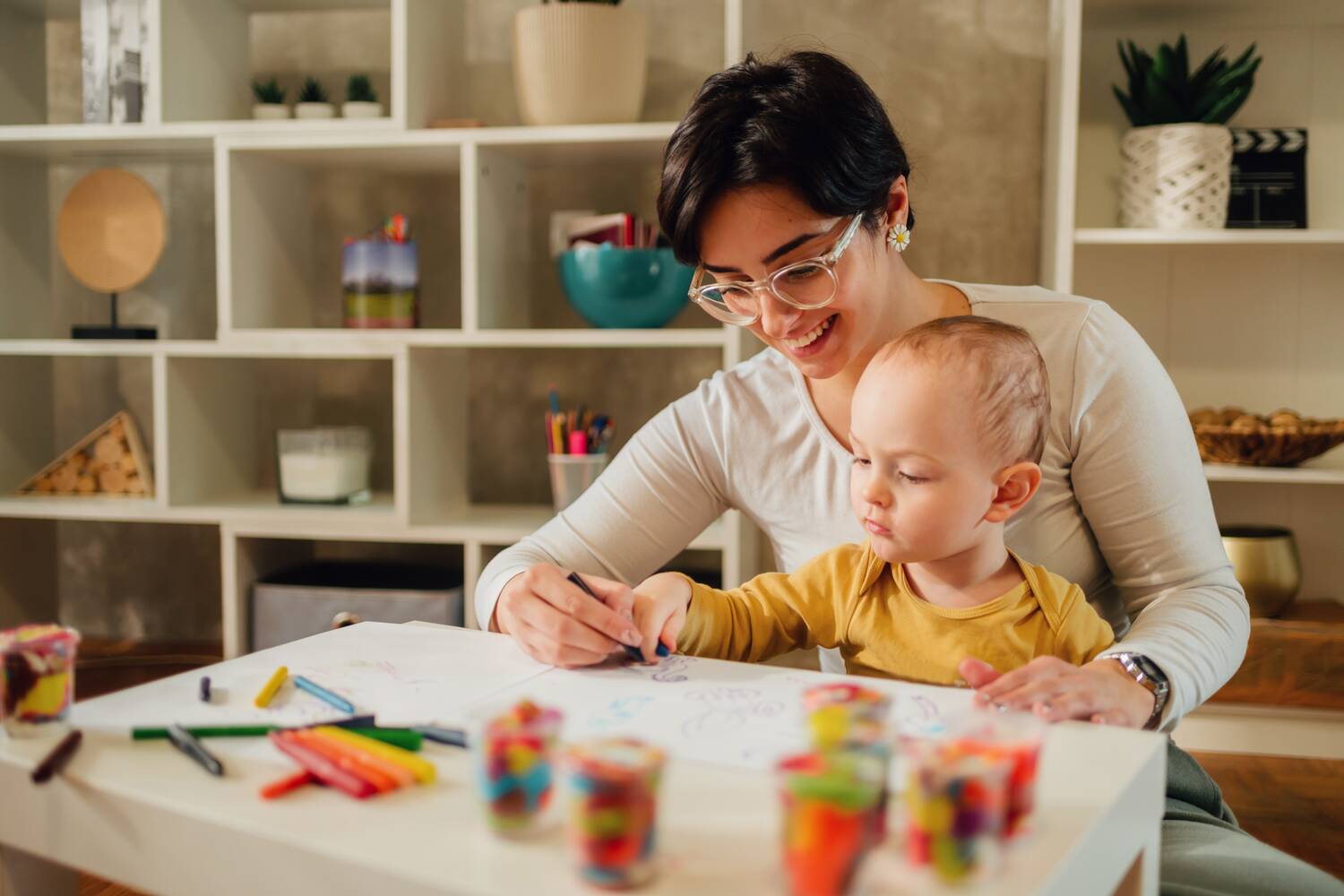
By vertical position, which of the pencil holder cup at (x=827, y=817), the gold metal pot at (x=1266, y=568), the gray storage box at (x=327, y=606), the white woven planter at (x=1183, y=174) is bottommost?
the gray storage box at (x=327, y=606)

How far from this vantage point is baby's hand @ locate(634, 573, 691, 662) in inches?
42.2

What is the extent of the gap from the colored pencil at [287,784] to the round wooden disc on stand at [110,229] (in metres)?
2.25

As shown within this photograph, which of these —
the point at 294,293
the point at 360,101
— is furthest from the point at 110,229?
the point at 360,101

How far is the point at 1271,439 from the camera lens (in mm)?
2225

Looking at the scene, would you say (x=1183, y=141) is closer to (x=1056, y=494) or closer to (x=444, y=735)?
(x=1056, y=494)

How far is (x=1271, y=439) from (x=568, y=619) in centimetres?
170

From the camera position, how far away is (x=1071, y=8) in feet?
7.22

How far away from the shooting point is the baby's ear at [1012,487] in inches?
43.3

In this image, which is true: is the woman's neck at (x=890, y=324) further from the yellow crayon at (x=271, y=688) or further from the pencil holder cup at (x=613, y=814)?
the pencil holder cup at (x=613, y=814)

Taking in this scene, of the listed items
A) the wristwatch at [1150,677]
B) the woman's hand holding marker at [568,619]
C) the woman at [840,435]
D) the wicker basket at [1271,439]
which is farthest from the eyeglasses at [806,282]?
the wicker basket at [1271,439]

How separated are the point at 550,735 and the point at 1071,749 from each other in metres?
0.39

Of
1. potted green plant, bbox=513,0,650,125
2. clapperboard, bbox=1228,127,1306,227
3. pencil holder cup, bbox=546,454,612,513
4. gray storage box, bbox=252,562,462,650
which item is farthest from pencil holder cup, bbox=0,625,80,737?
clapperboard, bbox=1228,127,1306,227

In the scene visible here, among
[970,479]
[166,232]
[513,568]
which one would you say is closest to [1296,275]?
[970,479]

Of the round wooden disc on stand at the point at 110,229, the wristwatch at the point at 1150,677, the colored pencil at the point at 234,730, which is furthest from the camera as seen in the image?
the round wooden disc on stand at the point at 110,229
